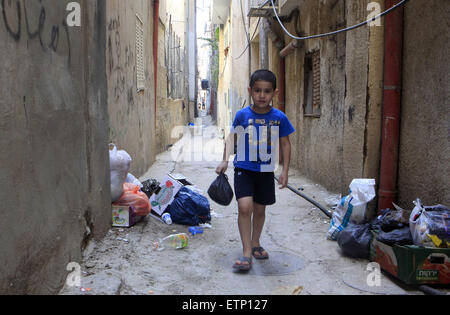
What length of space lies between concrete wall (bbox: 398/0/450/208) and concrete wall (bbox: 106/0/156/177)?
3.46 m

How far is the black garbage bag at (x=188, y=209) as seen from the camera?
4492mm

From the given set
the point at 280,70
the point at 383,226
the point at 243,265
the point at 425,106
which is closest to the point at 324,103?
the point at 425,106

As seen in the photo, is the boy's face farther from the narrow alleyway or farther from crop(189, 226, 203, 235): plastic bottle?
crop(189, 226, 203, 235): plastic bottle

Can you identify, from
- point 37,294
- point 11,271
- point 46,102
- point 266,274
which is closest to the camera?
point 11,271

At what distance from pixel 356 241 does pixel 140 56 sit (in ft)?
19.2

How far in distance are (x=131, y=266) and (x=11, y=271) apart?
51.5 inches

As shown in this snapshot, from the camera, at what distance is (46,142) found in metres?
2.52

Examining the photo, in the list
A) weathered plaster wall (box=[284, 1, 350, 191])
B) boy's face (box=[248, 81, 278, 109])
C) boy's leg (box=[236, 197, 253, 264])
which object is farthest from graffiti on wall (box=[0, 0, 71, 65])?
weathered plaster wall (box=[284, 1, 350, 191])

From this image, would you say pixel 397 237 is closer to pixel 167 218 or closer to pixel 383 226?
pixel 383 226

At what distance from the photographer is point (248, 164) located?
3443mm

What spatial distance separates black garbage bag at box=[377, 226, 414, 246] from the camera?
306 cm
